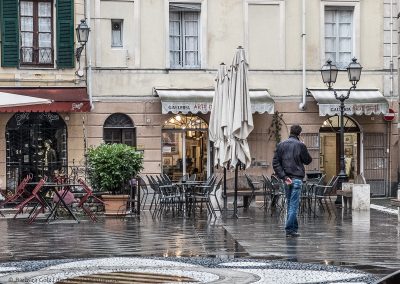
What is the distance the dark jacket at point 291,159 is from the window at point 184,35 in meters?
12.8

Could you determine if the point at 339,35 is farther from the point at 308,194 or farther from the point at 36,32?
the point at 308,194

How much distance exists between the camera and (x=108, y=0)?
2669cm

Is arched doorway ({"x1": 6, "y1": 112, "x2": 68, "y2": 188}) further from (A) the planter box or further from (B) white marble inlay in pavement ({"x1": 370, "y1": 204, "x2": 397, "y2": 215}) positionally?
(B) white marble inlay in pavement ({"x1": 370, "y1": 204, "x2": 397, "y2": 215})

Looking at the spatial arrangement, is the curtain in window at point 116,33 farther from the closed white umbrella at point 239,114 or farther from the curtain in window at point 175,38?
the closed white umbrella at point 239,114

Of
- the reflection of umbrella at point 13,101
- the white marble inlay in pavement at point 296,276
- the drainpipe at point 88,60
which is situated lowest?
the white marble inlay in pavement at point 296,276

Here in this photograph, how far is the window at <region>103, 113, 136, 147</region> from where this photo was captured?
26.8 metres

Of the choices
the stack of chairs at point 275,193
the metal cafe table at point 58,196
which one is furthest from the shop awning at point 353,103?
the metal cafe table at point 58,196

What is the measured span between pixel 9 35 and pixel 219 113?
8118 mm

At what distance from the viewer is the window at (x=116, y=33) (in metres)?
26.9

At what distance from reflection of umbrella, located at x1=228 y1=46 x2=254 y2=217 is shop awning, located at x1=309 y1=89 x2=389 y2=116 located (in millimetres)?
8102

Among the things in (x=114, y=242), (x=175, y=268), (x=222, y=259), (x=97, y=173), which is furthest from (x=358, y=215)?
(x=175, y=268)

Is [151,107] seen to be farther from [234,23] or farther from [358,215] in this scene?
[358,215]

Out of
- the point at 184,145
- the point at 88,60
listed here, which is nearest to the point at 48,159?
the point at 88,60

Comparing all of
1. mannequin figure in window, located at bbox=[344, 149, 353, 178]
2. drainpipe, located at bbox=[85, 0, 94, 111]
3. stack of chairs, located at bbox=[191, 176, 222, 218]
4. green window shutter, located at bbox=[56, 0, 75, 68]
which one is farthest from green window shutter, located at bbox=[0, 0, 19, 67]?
mannequin figure in window, located at bbox=[344, 149, 353, 178]
